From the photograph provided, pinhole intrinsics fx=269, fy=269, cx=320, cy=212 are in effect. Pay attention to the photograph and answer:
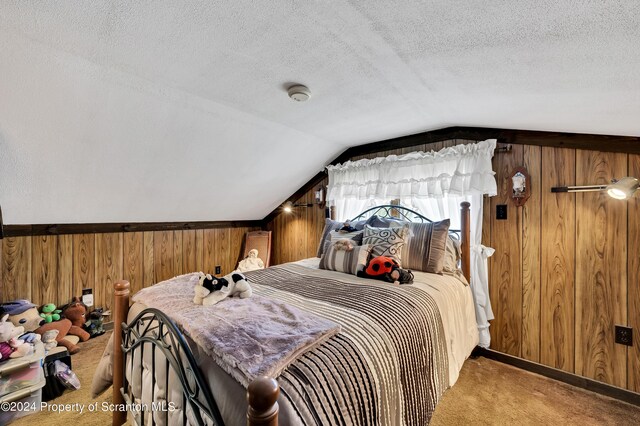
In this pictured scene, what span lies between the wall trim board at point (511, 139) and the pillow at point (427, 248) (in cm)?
94

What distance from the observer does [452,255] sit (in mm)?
2355

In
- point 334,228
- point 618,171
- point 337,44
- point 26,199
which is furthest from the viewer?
point 334,228

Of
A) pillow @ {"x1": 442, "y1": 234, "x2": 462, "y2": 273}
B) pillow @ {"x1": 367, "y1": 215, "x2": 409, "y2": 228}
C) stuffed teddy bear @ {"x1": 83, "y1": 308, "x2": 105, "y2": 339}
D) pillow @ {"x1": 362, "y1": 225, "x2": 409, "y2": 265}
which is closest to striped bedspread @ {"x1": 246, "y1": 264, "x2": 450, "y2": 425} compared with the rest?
pillow @ {"x1": 362, "y1": 225, "x2": 409, "y2": 265}

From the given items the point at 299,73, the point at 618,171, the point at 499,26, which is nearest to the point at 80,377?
the point at 299,73

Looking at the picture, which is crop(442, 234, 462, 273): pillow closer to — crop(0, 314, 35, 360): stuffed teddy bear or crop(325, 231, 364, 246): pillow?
Result: crop(325, 231, 364, 246): pillow

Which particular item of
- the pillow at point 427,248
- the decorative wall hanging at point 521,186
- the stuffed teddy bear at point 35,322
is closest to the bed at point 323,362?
the pillow at point 427,248

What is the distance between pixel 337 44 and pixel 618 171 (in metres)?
2.17

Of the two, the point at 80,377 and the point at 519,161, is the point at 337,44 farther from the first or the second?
the point at 80,377

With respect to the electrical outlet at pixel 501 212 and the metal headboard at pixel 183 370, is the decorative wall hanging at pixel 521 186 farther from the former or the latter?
the metal headboard at pixel 183 370

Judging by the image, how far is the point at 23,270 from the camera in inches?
99.0

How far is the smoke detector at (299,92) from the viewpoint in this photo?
5.97ft

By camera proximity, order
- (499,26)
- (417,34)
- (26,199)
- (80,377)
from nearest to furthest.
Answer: (499,26) < (417,34) < (80,377) < (26,199)

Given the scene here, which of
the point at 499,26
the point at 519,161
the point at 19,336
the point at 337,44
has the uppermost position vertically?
the point at 337,44

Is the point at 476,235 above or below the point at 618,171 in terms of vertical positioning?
below
